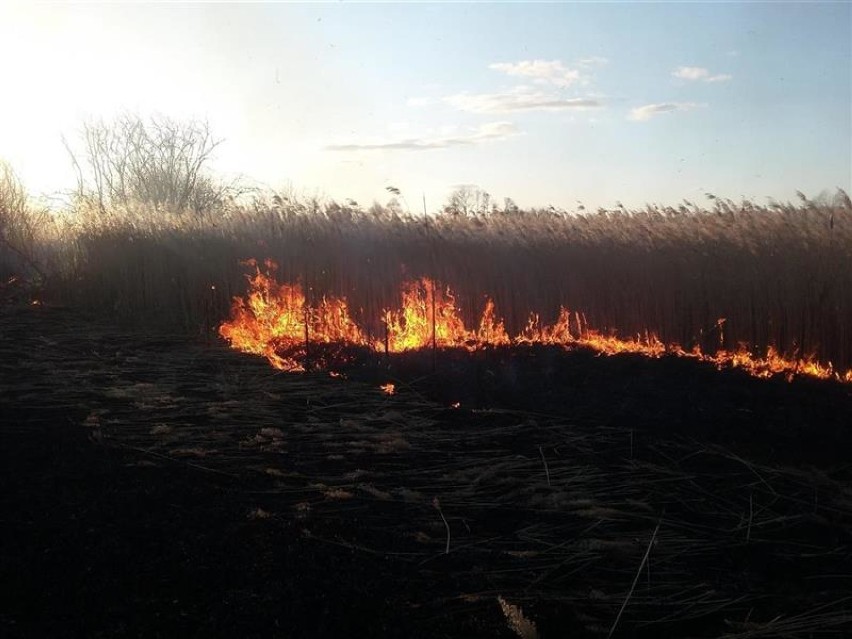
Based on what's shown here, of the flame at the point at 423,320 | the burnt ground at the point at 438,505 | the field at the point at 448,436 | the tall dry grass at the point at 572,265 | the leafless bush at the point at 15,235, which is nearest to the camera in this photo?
the burnt ground at the point at 438,505

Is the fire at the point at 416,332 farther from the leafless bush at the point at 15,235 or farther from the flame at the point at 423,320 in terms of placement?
the leafless bush at the point at 15,235

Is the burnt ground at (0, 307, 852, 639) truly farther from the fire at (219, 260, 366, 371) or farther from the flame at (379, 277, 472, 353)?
the fire at (219, 260, 366, 371)

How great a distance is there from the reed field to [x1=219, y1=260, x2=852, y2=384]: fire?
0.10m

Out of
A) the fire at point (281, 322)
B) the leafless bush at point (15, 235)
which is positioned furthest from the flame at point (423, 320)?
the leafless bush at point (15, 235)

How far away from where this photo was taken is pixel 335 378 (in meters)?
8.12

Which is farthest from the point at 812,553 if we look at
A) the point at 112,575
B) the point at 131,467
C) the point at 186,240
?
the point at 186,240

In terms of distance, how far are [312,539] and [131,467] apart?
1759 mm

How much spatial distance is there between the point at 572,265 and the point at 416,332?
6.31 feet

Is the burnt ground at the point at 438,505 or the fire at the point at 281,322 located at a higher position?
the fire at the point at 281,322

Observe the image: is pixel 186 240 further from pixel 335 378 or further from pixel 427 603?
pixel 427 603

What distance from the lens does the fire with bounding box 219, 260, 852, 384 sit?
7579 millimetres

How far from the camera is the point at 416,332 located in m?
9.07

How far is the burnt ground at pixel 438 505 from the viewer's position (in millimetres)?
3268

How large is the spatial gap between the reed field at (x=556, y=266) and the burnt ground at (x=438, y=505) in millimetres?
876
